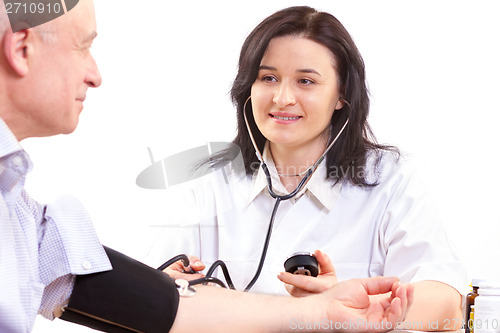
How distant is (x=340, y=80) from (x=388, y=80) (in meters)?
0.52

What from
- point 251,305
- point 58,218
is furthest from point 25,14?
point 251,305

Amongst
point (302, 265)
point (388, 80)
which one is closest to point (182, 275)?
point (302, 265)

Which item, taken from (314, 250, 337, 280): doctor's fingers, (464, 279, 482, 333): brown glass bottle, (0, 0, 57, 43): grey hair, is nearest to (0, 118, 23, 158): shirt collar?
(0, 0, 57, 43): grey hair

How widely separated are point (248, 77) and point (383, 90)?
0.69m

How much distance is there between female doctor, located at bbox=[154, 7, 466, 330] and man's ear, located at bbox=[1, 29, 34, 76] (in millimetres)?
899

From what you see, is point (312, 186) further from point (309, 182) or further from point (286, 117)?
point (286, 117)

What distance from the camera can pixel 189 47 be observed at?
7.01 ft

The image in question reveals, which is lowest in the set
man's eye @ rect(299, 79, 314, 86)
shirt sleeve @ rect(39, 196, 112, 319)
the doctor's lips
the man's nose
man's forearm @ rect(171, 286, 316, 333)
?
man's forearm @ rect(171, 286, 316, 333)

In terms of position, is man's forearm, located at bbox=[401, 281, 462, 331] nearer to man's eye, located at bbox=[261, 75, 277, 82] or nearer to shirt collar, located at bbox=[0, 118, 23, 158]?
man's eye, located at bbox=[261, 75, 277, 82]

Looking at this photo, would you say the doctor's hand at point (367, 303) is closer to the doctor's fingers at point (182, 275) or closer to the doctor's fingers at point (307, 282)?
the doctor's fingers at point (307, 282)

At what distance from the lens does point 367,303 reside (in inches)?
38.4

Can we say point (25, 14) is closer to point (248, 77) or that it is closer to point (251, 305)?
point (251, 305)

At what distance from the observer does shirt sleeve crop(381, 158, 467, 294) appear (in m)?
1.45

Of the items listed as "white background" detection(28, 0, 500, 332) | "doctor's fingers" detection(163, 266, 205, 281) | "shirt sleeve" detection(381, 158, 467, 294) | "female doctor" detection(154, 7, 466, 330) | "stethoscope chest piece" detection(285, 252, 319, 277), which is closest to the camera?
"stethoscope chest piece" detection(285, 252, 319, 277)
